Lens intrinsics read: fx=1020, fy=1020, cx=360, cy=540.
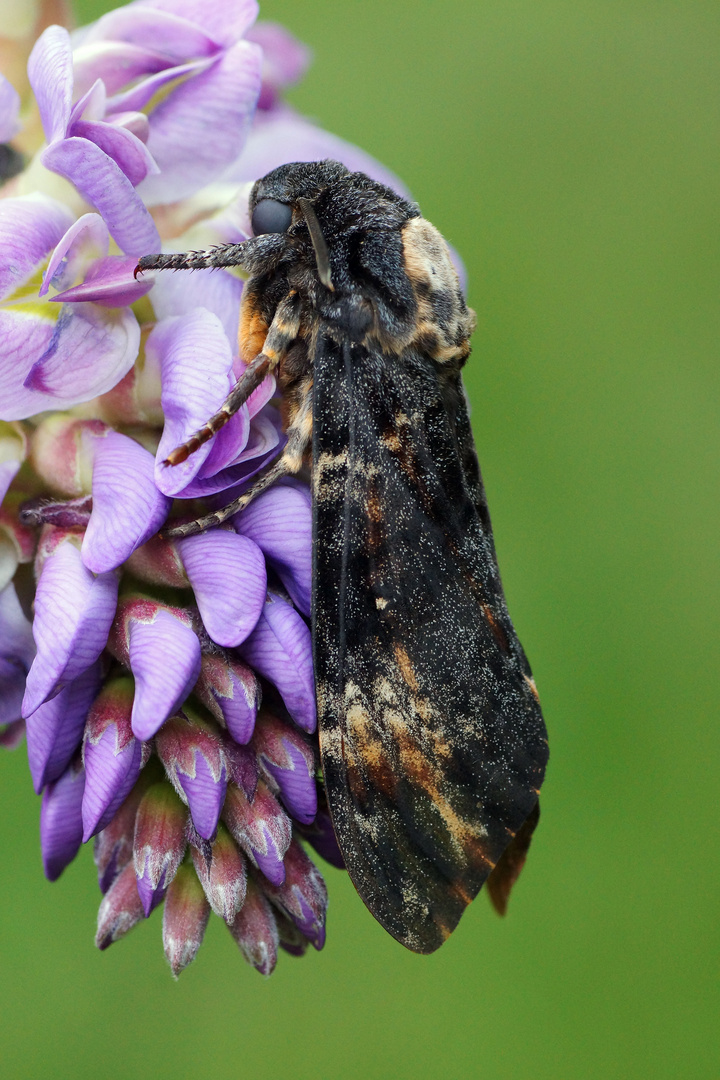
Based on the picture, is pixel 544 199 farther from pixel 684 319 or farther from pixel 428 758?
pixel 428 758

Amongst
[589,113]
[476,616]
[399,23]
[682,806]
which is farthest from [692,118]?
[476,616]

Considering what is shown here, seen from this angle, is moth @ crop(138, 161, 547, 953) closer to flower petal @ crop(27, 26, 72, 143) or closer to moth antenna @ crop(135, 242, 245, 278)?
moth antenna @ crop(135, 242, 245, 278)

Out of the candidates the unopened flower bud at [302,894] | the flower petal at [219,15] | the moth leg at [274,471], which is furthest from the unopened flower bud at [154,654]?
the flower petal at [219,15]

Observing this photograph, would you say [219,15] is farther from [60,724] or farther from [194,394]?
[60,724]

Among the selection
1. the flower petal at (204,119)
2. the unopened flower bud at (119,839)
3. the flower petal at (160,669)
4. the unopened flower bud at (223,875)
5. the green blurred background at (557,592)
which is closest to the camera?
the flower petal at (160,669)

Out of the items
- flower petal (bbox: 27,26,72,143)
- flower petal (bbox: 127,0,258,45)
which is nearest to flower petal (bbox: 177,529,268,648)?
flower petal (bbox: 27,26,72,143)

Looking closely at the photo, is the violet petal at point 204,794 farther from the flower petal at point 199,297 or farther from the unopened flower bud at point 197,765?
the flower petal at point 199,297
